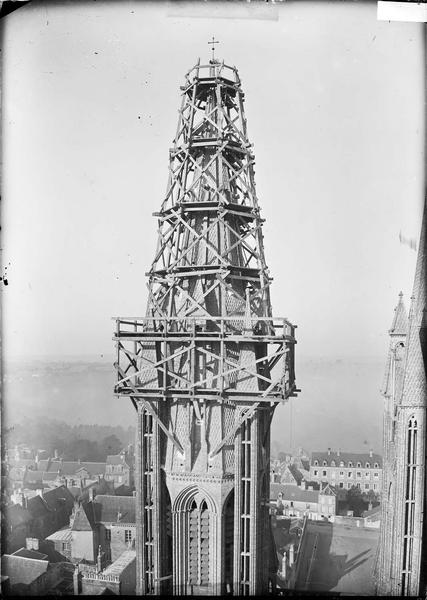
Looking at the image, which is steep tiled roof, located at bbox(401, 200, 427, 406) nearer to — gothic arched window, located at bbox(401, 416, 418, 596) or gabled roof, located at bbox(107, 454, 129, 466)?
gothic arched window, located at bbox(401, 416, 418, 596)

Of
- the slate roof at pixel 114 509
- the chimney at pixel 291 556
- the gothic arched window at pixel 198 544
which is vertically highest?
the gothic arched window at pixel 198 544

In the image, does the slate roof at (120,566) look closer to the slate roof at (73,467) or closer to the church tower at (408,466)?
the church tower at (408,466)

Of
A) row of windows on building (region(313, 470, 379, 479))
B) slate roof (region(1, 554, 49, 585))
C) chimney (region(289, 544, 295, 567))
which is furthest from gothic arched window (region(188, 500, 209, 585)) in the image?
row of windows on building (region(313, 470, 379, 479))

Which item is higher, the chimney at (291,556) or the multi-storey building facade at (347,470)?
the chimney at (291,556)

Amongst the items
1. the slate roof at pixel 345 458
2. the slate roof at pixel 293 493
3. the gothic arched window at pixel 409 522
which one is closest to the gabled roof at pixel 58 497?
the slate roof at pixel 293 493

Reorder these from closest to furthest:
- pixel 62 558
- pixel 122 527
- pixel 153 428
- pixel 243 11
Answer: pixel 243 11
pixel 153 428
pixel 62 558
pixel 122 527

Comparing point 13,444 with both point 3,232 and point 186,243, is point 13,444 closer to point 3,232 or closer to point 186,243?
point 3,232

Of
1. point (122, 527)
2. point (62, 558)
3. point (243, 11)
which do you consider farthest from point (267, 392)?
point (122, 527)
